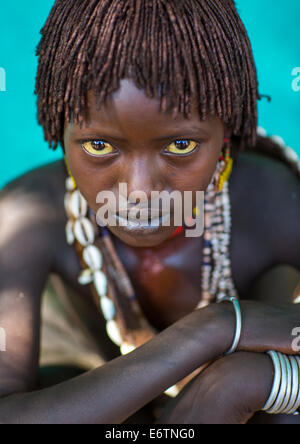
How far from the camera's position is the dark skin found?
1164 millimetres

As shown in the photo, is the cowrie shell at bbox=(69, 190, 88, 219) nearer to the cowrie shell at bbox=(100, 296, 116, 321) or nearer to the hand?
the cowrie shell at bbox=(100, 296, 116, 321)

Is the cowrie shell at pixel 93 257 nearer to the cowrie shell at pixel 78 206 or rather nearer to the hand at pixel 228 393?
the cowrie shell at pixel 78 206

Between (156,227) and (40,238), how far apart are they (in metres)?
0.38

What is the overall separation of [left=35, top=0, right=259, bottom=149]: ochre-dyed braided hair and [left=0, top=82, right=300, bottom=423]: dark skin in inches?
1.4

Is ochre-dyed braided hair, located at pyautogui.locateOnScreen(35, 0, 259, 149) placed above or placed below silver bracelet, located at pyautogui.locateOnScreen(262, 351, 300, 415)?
above

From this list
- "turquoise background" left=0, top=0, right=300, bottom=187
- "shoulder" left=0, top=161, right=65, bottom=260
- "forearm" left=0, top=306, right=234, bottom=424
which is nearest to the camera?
"forearm" left=0, top=306, right=234, bottom=424

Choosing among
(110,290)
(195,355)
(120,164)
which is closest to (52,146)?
(120,164)

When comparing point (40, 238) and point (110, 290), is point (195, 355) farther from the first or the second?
point (40, 238)

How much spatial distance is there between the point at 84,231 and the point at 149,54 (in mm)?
579

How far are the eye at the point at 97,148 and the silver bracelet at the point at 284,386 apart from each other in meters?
0.54

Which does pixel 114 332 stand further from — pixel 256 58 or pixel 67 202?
pixel 256 58

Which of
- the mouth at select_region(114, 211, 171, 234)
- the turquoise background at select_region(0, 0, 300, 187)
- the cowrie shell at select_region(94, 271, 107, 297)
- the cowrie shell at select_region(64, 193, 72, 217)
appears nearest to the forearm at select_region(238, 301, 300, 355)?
the mouth at select_region(114, 211, 171, 234)

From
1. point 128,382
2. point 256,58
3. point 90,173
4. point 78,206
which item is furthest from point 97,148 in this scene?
point 256,58

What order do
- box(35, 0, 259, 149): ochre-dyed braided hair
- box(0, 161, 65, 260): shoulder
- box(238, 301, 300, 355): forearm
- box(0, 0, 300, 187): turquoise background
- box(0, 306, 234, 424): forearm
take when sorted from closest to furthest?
box(35, 0, 259, 149): ochre-dyed braided hair < box(0, 306, 234, 424): forearm < box(238, 301, 300, 355): forearm < box(0, 161, 65, 260): shoulder < box(0, 0, 300, 187): turquoise background
